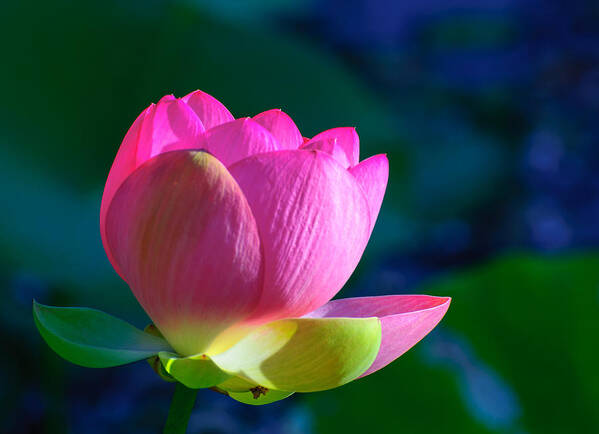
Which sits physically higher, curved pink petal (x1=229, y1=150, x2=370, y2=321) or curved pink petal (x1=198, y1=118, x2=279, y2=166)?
curved pink petal (x1=198, y1=118, x2=279, y2=166)

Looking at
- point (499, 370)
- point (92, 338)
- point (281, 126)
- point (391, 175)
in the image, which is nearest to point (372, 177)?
point (281, 126)

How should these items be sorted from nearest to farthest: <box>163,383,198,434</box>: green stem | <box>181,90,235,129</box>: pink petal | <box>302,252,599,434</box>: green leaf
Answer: <box>163,383,198,434</box>: green stem, <box>181,90,235,129</box>: pink petal, <box>302,252,599,434</box>: green leaf

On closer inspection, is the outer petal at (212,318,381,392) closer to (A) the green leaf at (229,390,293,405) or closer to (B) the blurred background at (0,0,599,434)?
(A) the green leaf at (229,390,293,405)

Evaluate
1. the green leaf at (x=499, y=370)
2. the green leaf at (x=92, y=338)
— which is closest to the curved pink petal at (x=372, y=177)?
the green leaf at (x=92, y=338)

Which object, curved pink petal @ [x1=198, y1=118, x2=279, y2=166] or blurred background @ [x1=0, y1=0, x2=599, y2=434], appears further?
blurred background @ [x1=0, y1=0, x2=599, y2=434]

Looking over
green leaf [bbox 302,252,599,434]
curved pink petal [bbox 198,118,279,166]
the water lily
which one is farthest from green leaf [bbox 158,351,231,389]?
green leaf [bbox 302,252,599,434]

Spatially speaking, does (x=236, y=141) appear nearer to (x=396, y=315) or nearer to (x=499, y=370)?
(x=396, y=315)
